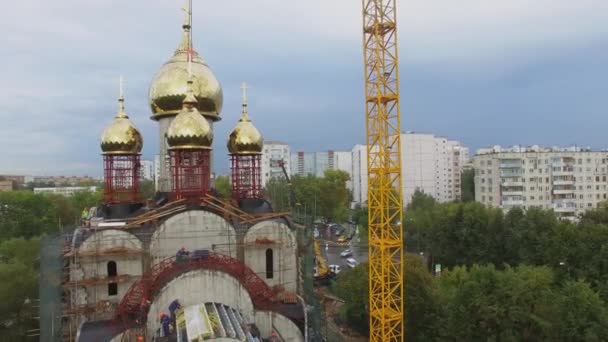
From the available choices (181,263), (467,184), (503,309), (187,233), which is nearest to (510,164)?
(467,184)

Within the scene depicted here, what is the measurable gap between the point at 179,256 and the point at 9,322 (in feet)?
31.7

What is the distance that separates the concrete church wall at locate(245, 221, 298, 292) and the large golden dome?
6.94 meters

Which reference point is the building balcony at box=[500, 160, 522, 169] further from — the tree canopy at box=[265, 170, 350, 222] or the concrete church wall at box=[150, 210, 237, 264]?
the concrete church wall at box=[150, 210, 237, 264]

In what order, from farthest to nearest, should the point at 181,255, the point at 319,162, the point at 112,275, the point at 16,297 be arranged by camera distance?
the point at 319,162 < the point at 16,297 < the point at 112,275 < the point at 181,255

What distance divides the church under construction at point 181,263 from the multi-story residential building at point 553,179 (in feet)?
96.5

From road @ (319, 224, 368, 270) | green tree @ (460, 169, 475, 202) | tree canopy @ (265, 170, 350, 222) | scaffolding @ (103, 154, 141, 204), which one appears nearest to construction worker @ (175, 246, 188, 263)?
scaffolding @ (103, 154, 141, 204)

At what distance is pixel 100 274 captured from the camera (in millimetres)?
15102

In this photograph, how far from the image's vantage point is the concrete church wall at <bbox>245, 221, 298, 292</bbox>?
1678 cm

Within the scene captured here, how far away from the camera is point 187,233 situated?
50.9ft

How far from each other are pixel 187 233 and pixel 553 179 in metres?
37.1

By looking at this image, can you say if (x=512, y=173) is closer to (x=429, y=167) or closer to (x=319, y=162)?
(x=429, y=167)

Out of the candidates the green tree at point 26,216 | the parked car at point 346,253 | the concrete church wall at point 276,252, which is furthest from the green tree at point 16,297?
the parked car at point 346,253

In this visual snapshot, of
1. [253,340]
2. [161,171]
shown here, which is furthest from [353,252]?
[253,340]

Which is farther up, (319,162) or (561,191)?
(319,162)
